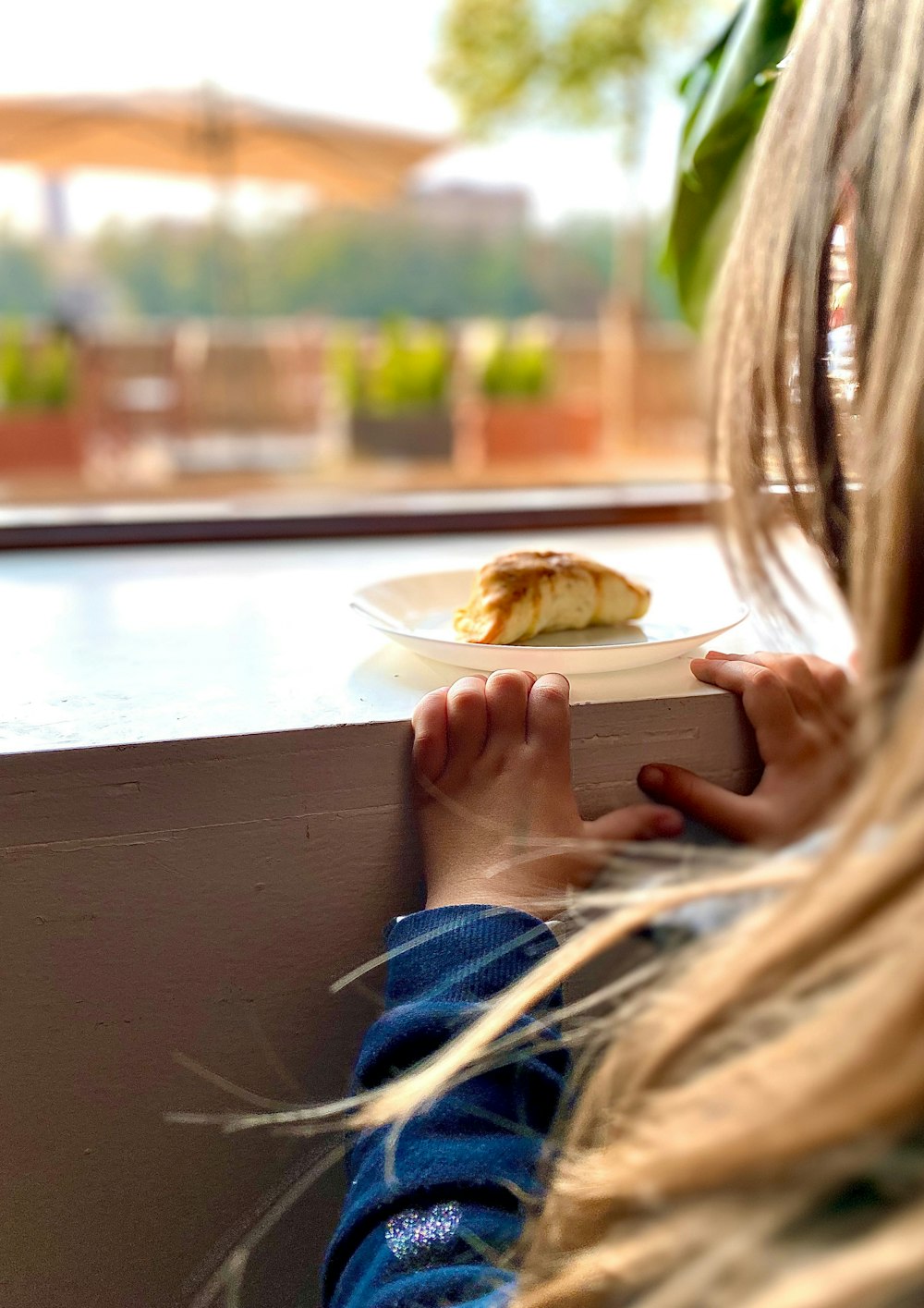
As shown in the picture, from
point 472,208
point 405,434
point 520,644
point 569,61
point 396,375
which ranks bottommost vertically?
point 405,434

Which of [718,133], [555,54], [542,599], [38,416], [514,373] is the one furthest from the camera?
[555,54]

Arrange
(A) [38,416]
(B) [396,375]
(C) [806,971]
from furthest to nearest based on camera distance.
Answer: (B) [396,375]
(A) [38,416]
(C) [806,971]

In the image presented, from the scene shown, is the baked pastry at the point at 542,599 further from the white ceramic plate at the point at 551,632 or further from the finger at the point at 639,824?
the finger at the point at 639,824

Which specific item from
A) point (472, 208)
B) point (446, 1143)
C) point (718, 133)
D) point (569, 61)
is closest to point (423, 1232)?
point (446, 1143)

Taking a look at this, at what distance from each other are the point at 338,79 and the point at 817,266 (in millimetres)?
6145

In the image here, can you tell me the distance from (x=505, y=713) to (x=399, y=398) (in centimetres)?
457

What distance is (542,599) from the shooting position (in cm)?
75

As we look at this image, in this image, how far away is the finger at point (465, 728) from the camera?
648 mm

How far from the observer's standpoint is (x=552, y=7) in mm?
5613

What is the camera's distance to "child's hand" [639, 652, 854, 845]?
71cm

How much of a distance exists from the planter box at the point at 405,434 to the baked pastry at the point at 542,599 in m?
4.37

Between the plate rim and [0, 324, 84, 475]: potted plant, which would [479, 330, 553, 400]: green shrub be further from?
the plate rim

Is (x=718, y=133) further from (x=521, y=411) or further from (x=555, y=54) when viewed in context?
(x=555, y=54)

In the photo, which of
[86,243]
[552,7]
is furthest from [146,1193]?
[86,243]
